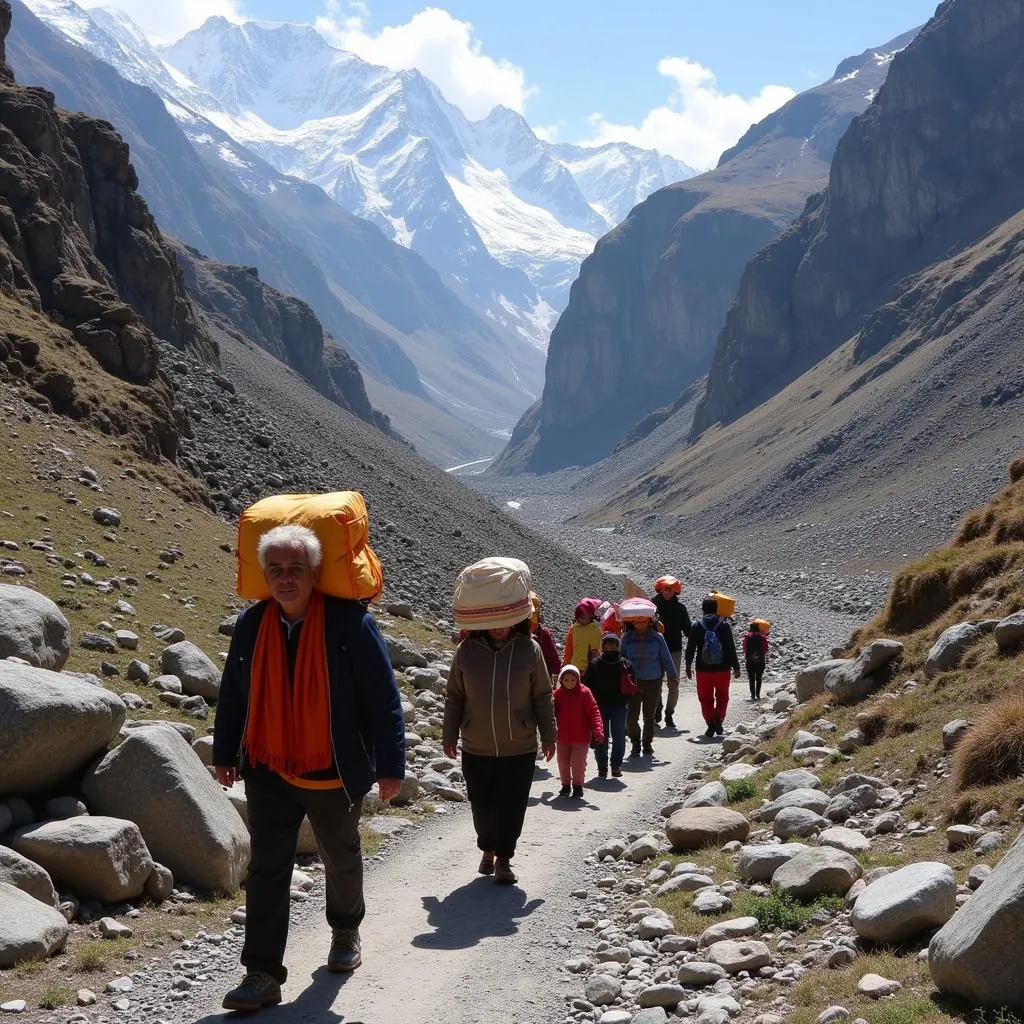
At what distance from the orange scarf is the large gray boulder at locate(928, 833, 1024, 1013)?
3.82 m

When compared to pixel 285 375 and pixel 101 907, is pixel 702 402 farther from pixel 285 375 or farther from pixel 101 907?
pixel 101 907

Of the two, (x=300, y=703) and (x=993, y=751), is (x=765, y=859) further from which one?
(x=300, y=703)

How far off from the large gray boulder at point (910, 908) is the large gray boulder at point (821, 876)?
3.42 feet

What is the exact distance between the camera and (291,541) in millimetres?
7527

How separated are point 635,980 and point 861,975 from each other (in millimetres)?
1649

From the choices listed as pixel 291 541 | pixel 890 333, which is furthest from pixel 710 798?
pixel 890 333

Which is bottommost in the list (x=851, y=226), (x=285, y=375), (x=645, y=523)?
(x=645, y=523)

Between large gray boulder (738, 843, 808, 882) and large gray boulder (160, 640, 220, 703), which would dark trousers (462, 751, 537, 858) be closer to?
large gray boulder (738, 843, 808, 882)

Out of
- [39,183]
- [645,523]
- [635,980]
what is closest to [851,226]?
[645,523]

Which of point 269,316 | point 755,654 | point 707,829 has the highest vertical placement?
point 269,316

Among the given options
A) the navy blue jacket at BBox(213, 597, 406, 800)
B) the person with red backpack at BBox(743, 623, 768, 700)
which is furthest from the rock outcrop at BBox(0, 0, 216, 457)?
the navy blue jacket at BBox(213, 597, 406, 800)

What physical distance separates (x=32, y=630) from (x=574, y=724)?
20.9ft

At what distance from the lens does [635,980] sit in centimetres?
807

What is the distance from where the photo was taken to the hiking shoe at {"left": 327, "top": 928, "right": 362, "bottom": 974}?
8.26 meters
